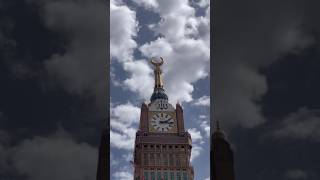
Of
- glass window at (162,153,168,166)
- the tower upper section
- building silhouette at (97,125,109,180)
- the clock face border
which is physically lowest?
building silhouette at (97,125,109,180)

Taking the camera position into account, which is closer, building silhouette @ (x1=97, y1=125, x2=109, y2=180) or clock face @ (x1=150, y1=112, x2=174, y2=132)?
building silhouette @ (x1=97, y1=125, x2=109, y2=180)

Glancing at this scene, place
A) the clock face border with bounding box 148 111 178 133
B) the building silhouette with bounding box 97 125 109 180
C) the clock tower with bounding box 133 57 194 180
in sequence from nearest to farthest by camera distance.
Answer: the building silhouette with bounding box 97 125 109 180, the clock tower with bounding box 133 57 194 180, the clock face border with bounding box 148 111 178 133

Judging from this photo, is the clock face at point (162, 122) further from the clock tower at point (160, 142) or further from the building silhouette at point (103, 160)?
the building silhouette at point (103, 160)

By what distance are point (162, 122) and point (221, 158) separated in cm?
5229

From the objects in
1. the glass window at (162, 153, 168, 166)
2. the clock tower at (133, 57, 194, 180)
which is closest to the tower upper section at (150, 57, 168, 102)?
the clock tower at (133, 57, 194, 180)

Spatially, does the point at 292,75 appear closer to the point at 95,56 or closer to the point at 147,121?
the point at 95,56

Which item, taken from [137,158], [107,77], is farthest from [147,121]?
[107,77]

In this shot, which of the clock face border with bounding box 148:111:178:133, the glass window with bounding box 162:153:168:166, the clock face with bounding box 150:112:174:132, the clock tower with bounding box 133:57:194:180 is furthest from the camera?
the clock face with bounding box 150:112:174:132

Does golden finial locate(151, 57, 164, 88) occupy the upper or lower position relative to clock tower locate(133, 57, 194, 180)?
upper

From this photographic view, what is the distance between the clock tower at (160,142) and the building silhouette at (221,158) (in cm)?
4631

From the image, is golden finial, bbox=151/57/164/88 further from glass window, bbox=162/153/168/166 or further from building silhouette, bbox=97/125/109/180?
building silhouette, bbox=97/125/109/180

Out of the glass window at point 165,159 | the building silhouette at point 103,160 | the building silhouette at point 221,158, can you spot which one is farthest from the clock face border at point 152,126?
the building silhouette at point 103,160

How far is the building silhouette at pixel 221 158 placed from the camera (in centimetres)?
1257

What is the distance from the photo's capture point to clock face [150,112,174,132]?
211 ft
